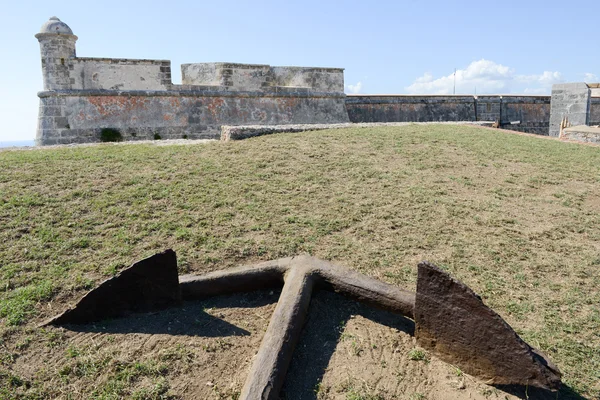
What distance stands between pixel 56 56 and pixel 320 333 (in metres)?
A: 10.8

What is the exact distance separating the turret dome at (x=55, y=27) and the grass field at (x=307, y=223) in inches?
208

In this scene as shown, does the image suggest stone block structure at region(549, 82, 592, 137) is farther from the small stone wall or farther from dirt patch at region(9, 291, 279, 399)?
dirt patch at region(9, 291, 279, 399)

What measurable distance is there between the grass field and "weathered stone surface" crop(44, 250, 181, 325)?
0.90ft

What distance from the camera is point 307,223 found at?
180 inches

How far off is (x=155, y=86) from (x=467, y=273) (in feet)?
34.1

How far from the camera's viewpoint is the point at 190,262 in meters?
3.75

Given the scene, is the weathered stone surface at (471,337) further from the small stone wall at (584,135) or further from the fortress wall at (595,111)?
the fortress wall at (595,111)

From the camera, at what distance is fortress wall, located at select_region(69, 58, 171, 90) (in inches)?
443

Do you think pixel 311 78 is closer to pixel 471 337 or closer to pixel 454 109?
pixel 454 109

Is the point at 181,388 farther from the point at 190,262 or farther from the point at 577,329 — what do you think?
the point at 577,329

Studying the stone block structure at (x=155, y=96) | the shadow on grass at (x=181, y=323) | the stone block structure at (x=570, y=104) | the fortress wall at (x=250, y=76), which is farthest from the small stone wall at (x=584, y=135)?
the shadow on grass at (x=181, y=323)

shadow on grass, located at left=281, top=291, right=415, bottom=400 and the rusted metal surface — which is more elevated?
the rusted metal surface

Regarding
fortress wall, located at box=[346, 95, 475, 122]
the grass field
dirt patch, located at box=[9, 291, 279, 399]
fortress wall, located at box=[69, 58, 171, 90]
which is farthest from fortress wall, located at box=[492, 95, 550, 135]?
dirt patch, located at box=[9, 291, 279, 399]

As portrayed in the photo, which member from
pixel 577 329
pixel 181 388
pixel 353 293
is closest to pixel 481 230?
pixel 577 329
